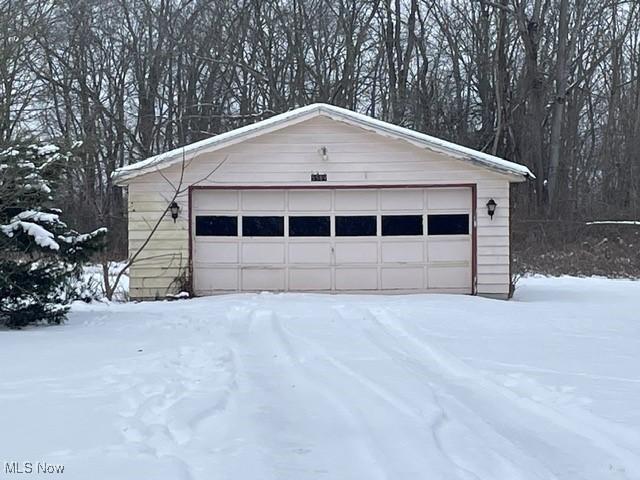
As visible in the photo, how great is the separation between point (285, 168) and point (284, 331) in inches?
220

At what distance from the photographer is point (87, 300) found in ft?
42.0

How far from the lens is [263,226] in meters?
14.6

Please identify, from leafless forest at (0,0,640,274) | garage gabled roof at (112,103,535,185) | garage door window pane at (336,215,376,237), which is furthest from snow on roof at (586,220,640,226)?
garage door window pane at (336,215,376,237)

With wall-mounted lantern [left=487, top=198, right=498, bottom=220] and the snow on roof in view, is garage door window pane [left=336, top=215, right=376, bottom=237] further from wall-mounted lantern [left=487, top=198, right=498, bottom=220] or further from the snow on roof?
the snow on roof

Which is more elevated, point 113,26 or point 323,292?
point 113,26

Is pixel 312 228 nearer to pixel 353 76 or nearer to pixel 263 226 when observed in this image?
pixel 263 226

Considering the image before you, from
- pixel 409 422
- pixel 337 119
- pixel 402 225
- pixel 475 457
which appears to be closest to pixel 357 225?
pixel 402 225

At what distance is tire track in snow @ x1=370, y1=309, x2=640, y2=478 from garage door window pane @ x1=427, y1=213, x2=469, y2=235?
689 cm

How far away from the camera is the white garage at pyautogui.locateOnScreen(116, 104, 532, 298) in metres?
14.3

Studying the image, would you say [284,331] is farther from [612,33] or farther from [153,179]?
[612,33]

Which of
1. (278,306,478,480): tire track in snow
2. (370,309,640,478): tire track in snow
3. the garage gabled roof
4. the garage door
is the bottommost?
(370,309,640,478): tire track in snow

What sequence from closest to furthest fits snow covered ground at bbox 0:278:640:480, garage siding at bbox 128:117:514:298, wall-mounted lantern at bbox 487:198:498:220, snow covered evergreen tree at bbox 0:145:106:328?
snow covered ground at bbox 0:278:640:480
snow covered evergreen tree at bbox 0:145:106:328
wall-mounted lantern at bbox 487:198:498:220
garage siding at bbox 128:117:514:298

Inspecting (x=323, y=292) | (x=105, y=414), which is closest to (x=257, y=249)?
(x=323, y=292)

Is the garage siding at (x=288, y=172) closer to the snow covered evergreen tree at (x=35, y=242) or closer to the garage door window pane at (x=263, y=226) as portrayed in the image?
the garage door window pane at (x=263, y=226)
